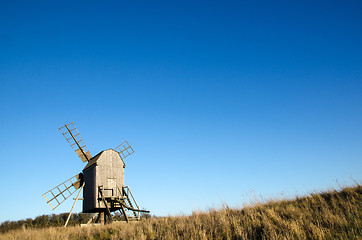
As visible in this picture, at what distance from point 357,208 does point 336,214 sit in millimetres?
1283

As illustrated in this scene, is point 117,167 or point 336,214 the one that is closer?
point 336,214

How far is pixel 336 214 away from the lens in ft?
30.5

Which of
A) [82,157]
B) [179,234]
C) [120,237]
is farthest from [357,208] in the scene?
[82,157]

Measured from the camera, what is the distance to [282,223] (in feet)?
31.0

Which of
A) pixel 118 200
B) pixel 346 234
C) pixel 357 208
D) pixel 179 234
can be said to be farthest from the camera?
pixel 118 200

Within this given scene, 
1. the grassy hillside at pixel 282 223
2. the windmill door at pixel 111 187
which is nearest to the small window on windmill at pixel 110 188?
the windmill door at pixel 111 187

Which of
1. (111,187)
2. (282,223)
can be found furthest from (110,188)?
(282,223)

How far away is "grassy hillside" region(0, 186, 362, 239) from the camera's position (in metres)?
8.52

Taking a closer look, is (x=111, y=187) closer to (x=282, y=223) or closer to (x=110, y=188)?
(x=110, y=188)

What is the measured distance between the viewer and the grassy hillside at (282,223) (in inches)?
335

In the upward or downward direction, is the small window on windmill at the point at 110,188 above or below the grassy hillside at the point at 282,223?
above

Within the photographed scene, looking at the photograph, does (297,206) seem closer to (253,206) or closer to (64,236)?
(253,206)

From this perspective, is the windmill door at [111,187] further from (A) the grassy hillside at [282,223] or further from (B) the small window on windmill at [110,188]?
(A) the grassy hillside at [282,223]

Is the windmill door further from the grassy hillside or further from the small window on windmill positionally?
the grassy hillside
